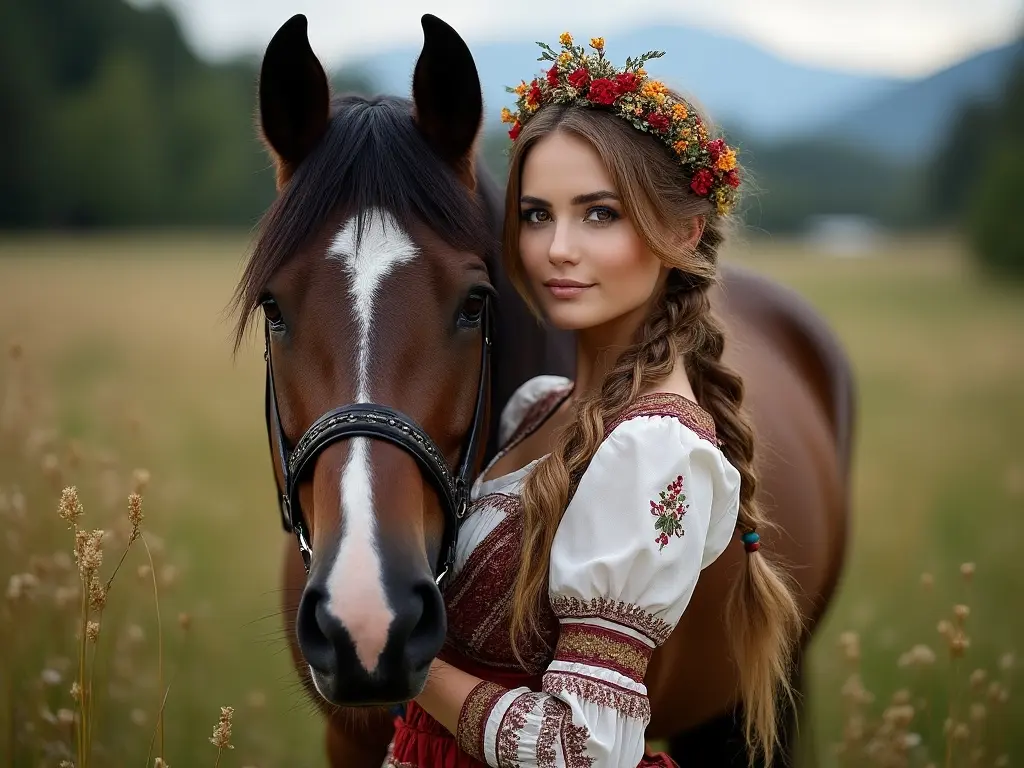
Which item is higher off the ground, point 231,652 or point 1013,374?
point 1013,374

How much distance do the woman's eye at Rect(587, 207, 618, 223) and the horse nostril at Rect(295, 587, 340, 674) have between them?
96 centimetres

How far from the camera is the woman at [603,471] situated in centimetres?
161

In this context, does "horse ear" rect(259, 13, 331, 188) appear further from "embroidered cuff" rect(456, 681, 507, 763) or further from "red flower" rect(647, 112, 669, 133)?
"embroidered cuff" rect(456, 681, 507, 763)

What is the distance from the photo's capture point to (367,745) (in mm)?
2545

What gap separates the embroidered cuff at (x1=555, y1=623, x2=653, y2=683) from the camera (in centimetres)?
161

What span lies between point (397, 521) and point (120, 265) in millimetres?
21518

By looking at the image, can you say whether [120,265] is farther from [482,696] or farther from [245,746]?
[482,696]

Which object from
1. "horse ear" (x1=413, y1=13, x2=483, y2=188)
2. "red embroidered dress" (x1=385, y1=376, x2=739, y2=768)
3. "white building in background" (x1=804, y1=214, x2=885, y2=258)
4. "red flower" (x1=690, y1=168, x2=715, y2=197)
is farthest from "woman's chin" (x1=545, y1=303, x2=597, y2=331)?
"white building in background" (x1=804, y1=214, x2=885, y2=258)

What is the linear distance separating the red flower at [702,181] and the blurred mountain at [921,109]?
29.8 m

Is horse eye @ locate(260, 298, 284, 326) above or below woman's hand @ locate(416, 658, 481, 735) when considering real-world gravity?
above

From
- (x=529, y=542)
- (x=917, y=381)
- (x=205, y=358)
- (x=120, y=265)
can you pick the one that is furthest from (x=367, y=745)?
(x=120, y=265)

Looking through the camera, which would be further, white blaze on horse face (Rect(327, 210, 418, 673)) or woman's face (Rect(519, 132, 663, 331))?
woman's face (Rect(519, 132, 663, 331))

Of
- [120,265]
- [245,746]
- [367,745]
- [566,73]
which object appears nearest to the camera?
[566,73]

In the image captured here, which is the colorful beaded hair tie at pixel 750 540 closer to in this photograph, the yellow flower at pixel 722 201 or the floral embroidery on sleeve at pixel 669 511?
the floral embroidery on sleeve at pixel 669 511
